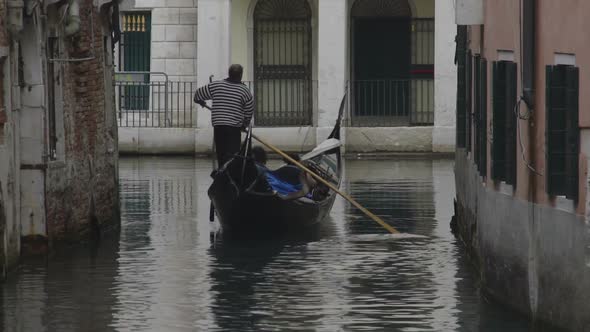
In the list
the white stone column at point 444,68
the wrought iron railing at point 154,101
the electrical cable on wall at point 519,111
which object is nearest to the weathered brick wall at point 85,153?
the electrical cable on wall at point 519,111

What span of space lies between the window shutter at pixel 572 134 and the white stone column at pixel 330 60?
24520 mm

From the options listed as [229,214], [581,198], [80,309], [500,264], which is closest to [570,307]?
[581,198]

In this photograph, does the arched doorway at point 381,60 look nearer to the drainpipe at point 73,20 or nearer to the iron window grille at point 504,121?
the drainpipe at point 73,20

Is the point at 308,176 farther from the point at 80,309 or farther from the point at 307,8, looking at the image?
the point at 307,8

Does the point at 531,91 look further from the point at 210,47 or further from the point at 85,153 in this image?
the point at 210,47

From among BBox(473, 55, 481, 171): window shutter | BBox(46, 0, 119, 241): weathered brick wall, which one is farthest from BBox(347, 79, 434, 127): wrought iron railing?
BBox(473, 55, 481, 171): window shutter

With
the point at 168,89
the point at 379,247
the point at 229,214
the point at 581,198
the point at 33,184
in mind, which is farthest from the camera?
the point at 168,89

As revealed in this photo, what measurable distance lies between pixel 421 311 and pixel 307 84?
2453 cm

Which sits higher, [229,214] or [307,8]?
[307,8]

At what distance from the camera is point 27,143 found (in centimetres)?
1791

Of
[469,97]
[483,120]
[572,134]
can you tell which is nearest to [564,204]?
[572,134]

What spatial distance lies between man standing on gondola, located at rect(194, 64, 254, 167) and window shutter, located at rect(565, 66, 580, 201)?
10.2 meters

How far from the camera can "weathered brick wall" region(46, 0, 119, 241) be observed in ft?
62.0

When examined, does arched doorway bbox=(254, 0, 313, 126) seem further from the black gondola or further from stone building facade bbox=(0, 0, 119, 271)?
stone building facade bbox=(0, 0, 119, 271)
